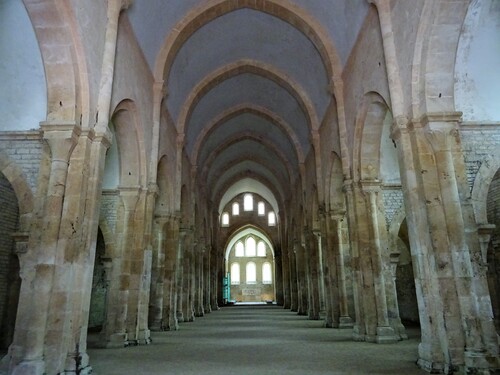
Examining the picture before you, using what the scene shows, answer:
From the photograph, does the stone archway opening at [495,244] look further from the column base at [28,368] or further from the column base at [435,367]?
the column base at [28,368]

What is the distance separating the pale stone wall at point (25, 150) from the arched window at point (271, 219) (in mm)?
33572

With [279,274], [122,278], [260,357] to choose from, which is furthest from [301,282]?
[260,357]

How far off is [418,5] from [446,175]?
302 centimetres

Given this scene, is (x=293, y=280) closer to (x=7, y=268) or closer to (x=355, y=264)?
(x=355, y=264)

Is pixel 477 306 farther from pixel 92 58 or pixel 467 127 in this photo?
pixel 92 58

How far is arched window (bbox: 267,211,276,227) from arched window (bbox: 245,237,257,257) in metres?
7.28

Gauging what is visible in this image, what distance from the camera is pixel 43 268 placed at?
607 cm

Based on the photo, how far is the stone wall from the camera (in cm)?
1104

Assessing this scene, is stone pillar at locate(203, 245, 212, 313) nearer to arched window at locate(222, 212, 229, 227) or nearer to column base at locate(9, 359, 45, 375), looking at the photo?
arched window at locate(222, 212, 229, 227)

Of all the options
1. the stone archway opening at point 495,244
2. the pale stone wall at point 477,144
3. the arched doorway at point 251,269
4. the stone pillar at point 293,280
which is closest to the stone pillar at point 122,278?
the pale stone wall at point 477,144

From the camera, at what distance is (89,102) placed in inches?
278

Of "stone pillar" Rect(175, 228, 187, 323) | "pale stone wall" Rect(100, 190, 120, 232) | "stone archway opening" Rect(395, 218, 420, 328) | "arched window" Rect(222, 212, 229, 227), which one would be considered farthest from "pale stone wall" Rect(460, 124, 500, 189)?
"arched window" Rect(222, 212, 229, 227)

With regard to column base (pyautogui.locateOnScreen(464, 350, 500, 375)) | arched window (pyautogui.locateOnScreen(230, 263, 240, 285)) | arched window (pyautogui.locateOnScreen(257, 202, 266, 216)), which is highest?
arched window (pyautogui.locateOnScreen(257, 202, 266, 216))

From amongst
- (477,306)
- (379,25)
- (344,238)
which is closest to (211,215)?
(344,238)
